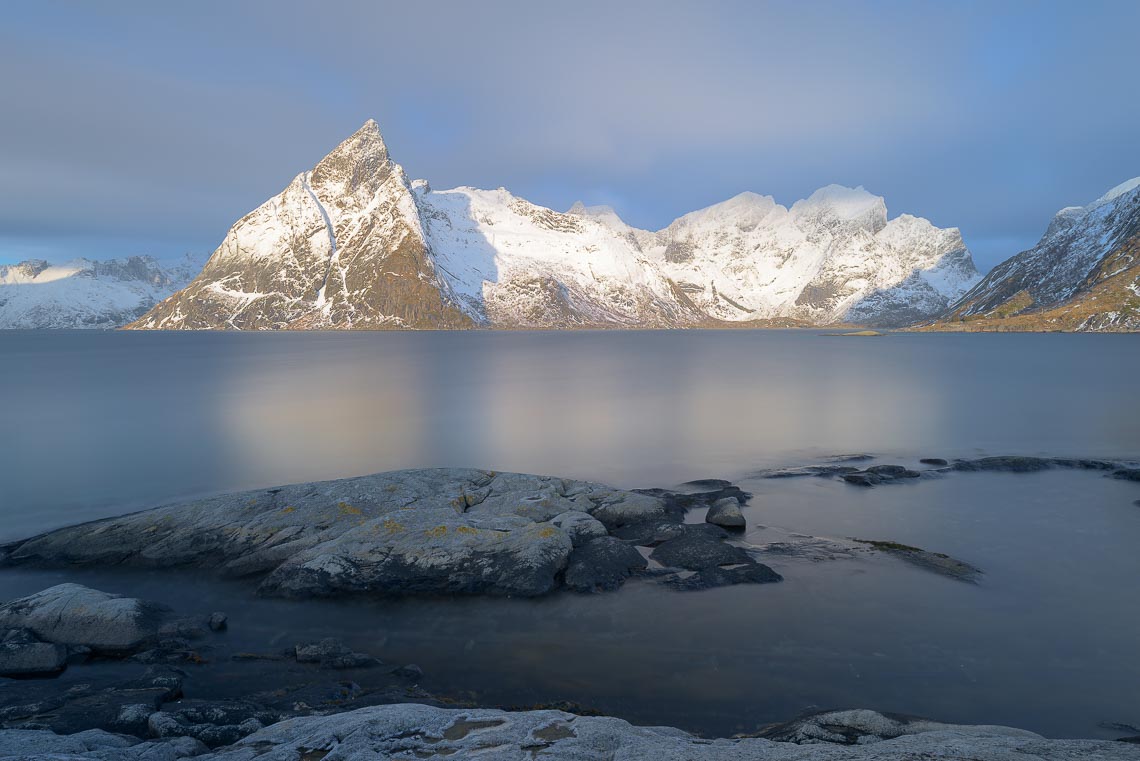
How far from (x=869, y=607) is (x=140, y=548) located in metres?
23.8

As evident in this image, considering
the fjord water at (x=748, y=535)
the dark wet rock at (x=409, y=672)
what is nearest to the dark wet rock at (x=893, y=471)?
the fjord water at (x=748, y=535)

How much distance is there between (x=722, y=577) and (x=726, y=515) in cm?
518

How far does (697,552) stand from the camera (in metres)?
21.0

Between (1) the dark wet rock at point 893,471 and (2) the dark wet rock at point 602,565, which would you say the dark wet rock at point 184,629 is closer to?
(2) the dark wet rock at point 602,565

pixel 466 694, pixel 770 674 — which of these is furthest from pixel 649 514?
pixel 466 694

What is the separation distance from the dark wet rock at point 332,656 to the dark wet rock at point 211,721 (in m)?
2.87

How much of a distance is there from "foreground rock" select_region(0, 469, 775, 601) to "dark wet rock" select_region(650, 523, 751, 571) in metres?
0.14

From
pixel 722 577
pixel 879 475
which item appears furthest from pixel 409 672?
pixel 879 475

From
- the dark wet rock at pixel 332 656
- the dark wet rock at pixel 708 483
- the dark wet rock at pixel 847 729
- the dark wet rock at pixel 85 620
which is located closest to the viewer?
the dark wet rock at pixel 847 729

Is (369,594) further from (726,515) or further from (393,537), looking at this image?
(726,515)

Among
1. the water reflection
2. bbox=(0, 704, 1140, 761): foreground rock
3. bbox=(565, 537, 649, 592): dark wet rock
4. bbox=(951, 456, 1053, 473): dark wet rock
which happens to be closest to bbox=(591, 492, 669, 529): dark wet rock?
bbox=(565, 537, 649, 592): dark wet rock

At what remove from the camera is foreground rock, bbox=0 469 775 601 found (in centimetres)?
1903

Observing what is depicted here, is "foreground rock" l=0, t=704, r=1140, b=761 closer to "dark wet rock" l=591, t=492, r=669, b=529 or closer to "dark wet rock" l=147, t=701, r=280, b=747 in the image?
"dark wet rock" l=147, t=701, r=280, b=747

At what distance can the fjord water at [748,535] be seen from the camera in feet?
46.1
